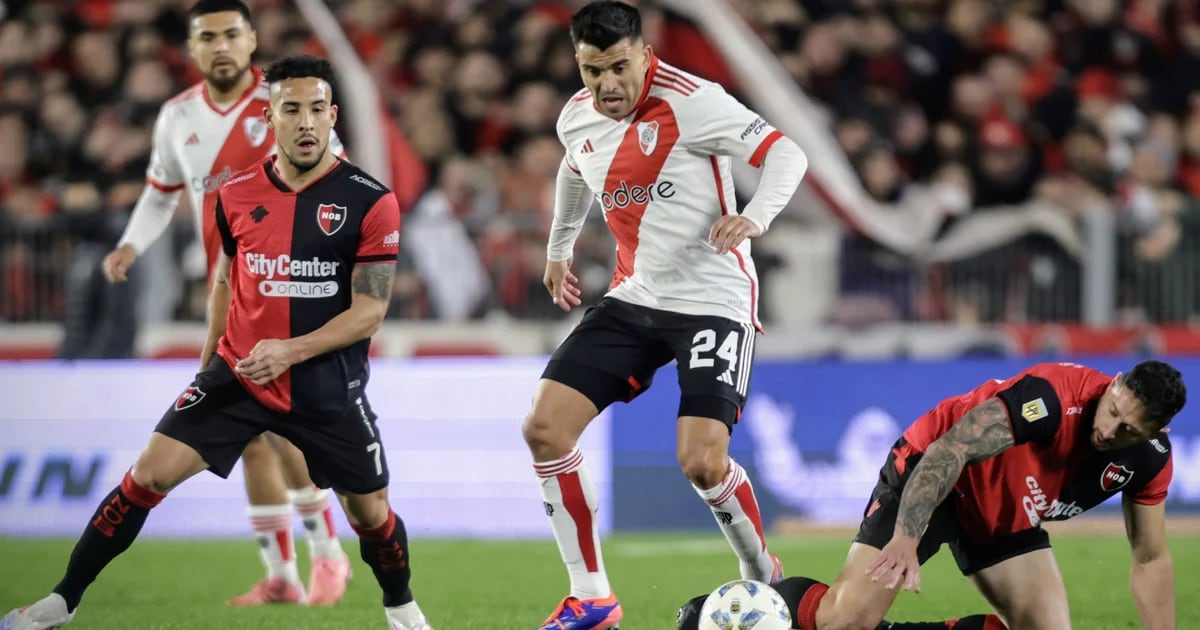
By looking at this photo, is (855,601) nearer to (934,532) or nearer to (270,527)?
(934,532)

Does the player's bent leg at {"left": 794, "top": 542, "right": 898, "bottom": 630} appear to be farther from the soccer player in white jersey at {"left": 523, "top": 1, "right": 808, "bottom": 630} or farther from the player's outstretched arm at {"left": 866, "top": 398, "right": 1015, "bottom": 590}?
the soccer player in white jersey at {"left": 523, "top": 1, "right": 808, "bottom": 630}

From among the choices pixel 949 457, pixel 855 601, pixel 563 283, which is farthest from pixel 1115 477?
pixel 563 283

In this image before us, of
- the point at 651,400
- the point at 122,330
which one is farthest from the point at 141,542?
the point at 651,400

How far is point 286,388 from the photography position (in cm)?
591

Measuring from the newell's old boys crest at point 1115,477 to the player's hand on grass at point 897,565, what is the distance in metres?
0.96

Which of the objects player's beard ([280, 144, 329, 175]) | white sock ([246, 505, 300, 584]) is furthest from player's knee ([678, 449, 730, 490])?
white sock ([246, 505, 300, 584])

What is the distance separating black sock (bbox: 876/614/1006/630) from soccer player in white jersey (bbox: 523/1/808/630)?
0.63 metres

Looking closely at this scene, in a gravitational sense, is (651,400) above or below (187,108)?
below

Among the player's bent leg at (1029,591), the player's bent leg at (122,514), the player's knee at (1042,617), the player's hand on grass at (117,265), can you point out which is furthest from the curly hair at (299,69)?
the player's knee at (1042,617)

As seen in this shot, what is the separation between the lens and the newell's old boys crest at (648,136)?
629cm

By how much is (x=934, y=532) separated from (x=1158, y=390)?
3.48 feet

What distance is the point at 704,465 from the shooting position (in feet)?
20.0

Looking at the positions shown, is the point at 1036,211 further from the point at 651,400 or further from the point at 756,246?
the point at 651,400

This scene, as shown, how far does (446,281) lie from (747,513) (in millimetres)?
5978
